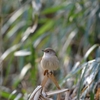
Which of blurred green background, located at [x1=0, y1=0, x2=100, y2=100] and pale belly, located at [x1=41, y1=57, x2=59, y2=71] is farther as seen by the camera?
blurred green background, located at [x1=0, y1=0, x2=100, y2=100]

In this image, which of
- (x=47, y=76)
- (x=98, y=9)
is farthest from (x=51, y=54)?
(x=98, y=9)

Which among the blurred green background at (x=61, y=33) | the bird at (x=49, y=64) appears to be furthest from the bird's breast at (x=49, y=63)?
the blurred green background at (x=61, y=33)

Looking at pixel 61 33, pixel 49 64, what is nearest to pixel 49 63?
pixel 49 64

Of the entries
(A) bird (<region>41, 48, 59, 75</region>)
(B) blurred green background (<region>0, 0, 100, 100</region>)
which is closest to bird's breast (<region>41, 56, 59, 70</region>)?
(A) bird (<region>41, 48, 59, 75</region>)

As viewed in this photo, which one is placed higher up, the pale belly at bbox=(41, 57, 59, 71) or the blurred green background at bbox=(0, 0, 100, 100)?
the blurred green background at bbox=(0, 0, 100, 100)

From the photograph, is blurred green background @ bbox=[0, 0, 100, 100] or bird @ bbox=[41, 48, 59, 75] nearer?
bird @ bbox=[41, 48, 59, 75]

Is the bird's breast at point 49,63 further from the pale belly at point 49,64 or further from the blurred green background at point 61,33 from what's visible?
the blurred green background at point 61,33

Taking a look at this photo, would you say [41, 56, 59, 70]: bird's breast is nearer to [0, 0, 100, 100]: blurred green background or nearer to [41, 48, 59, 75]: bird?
[41, 48, 59, 75]: bird

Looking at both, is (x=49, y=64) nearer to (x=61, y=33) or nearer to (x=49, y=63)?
(x=49, y=63)

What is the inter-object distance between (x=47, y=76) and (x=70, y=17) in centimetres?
136

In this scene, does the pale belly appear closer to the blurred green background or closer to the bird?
the bird

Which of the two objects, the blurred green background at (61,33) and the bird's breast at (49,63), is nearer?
the bird's breast at (49,63)

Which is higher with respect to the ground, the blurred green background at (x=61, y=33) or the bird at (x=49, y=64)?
the blurred green background at (x=61, y=33)

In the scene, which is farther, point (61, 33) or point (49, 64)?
point (61, 33)
